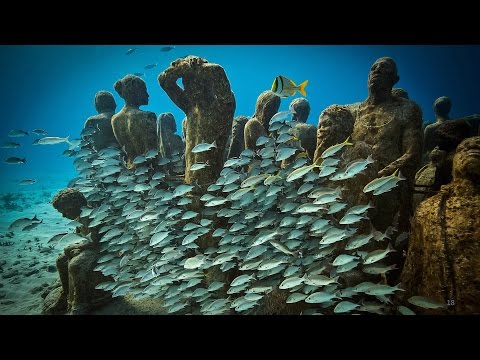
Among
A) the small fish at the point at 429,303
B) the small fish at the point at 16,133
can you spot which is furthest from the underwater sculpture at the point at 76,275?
the small fish at the point at 429,303

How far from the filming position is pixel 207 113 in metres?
7.52

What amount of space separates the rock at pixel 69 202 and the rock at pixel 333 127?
673cm

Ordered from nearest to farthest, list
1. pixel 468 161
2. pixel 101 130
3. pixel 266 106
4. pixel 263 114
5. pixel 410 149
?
pixel 468 161
pixel 410 149
pixel 266 106
pixel 263 114
pixel 101 130

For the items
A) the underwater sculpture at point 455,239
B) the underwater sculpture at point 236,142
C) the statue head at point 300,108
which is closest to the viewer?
the underwater sculpture at point 455,239

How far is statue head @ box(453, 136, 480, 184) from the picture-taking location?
13.1 feet

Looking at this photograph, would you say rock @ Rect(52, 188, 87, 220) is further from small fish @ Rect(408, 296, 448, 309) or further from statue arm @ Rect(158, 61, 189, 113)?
small fish @ Rect(408, 296, 448, 309)

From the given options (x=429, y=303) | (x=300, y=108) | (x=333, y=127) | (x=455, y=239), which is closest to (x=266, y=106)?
(x=300, y=108)

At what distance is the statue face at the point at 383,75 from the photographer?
6113 millimetres

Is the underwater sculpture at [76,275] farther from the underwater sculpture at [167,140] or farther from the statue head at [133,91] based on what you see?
the statue head at [133,91]

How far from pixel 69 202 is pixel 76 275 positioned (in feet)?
6.99

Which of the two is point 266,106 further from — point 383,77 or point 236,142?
point 383,77
